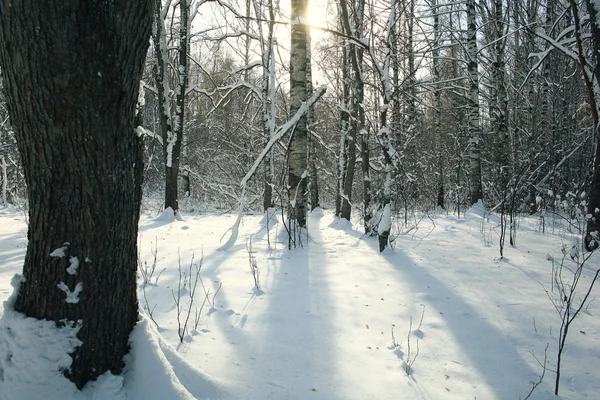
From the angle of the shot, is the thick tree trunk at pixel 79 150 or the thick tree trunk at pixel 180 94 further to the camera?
the thick tree trunk at pixel 180 94

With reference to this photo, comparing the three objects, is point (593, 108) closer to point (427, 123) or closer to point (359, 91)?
point (359, 91)

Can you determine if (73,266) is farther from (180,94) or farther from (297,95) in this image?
(180,94)

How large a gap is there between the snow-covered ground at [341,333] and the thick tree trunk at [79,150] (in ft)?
0.50

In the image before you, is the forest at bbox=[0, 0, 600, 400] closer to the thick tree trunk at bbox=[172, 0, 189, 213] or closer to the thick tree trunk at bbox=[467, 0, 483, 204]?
the thick tree trunk at bbox=[172, 0, 189, 213]

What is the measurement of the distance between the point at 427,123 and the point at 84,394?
20078 millimetres

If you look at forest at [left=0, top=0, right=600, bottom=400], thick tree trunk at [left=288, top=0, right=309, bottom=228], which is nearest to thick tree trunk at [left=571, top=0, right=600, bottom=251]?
forest at [left=0, top=0, right=600, bottom=400]

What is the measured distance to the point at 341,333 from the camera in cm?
265

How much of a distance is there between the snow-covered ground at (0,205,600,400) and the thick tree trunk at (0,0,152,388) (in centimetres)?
15

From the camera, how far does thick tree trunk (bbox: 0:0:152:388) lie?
1348mm

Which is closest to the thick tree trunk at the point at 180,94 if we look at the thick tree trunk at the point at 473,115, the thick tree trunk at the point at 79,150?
the thick tree trunk at the point at 473,115

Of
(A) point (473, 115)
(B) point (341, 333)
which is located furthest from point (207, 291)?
(A) point (473, 115)

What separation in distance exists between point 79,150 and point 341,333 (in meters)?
2.11

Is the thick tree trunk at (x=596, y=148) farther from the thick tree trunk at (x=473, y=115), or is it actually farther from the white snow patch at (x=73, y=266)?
the white snow patch at (x=73, y=266)

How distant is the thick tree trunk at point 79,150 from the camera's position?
1.35m
